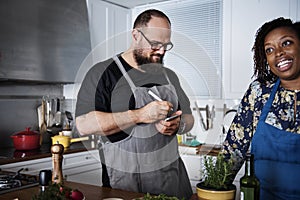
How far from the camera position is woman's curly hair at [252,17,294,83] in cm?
159

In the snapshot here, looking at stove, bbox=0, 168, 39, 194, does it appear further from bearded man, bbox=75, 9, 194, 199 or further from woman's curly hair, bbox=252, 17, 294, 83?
woman's curly hair, bbox=252, 17, 294, 83

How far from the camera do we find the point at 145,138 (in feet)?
4.73

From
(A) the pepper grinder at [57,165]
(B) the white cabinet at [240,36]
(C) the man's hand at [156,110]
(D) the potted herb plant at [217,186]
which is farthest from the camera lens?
(B) the white cabinet at [240,36]

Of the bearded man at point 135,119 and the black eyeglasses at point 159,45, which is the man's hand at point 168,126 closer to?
the bearded man at point 135,119

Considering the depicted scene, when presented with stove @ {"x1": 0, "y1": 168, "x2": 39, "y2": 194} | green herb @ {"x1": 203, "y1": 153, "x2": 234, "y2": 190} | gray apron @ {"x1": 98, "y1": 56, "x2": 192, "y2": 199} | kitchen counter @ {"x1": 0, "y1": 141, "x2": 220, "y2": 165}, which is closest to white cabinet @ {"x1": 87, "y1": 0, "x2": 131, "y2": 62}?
kitchen counter @ {"x1": 0, "y1": 141, "x2": 220, "y2": 165}

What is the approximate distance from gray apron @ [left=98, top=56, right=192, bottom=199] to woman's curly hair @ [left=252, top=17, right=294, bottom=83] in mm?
440

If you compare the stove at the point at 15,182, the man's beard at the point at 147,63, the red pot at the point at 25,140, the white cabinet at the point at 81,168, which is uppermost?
the man's beard at the point at 147,63

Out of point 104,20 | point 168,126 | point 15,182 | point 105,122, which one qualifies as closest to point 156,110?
point 168,126

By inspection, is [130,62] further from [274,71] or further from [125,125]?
[274,71]

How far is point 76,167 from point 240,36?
5.57 ft

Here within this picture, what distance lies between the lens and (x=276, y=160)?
151 centimetres

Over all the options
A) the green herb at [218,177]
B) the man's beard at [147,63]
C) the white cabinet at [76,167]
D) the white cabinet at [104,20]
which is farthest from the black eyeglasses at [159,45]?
the white cabinet at [104,20]

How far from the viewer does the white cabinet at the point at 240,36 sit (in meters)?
2.97

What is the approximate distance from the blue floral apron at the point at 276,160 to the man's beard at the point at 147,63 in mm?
526
